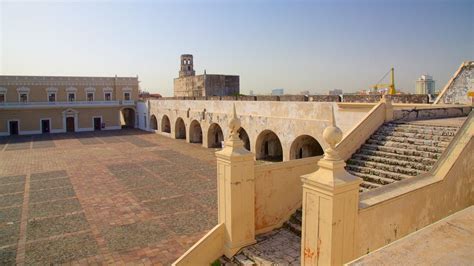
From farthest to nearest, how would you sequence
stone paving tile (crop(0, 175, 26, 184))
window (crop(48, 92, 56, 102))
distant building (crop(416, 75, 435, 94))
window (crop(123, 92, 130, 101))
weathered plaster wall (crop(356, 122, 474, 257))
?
window (crop(123, 92, 130, 101)) < window (crop(48, 92, 56, 102)) < distant building (crop(416, 75, 435, 94)) < stone paving tile (crop(0, 175, 26, 184)) < weathered plaster wall (crop(356, 122, 474, 257))

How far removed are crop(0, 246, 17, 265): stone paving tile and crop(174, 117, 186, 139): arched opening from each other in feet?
67.9

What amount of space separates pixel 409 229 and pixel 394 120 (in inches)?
197

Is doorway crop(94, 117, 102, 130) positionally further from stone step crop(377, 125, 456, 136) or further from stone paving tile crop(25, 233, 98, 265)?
stone step crop(377, 125, 456, 136)

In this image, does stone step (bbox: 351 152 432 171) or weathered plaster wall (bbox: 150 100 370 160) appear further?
weathered plaster wall (bbox: 150 100 370 160)

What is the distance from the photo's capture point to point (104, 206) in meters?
11.1

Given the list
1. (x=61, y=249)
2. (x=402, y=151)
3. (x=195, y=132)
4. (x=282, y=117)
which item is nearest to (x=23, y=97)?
(x=195, y=132)

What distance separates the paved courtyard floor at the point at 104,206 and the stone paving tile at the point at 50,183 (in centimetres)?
4

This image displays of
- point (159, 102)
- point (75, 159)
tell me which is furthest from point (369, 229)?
point (159, 102)

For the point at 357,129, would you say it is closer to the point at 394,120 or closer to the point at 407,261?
the point at 394,120

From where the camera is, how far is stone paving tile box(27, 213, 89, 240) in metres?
9.02

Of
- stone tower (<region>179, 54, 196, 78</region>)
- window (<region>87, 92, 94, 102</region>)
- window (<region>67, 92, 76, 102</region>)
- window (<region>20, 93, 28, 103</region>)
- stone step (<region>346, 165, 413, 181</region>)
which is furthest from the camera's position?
stone tower (<region>179, 54, 196, 78</region>)

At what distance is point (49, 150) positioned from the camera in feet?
76.0

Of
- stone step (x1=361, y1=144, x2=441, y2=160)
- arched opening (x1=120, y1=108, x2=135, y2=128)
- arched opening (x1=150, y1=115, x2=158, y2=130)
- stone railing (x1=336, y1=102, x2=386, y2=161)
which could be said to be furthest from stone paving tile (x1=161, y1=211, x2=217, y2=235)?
arched opening (x1=120, y1=108, x2=135, y2=128)

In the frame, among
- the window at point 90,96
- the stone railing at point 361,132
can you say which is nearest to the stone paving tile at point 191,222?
the stone railing at point 361,132
